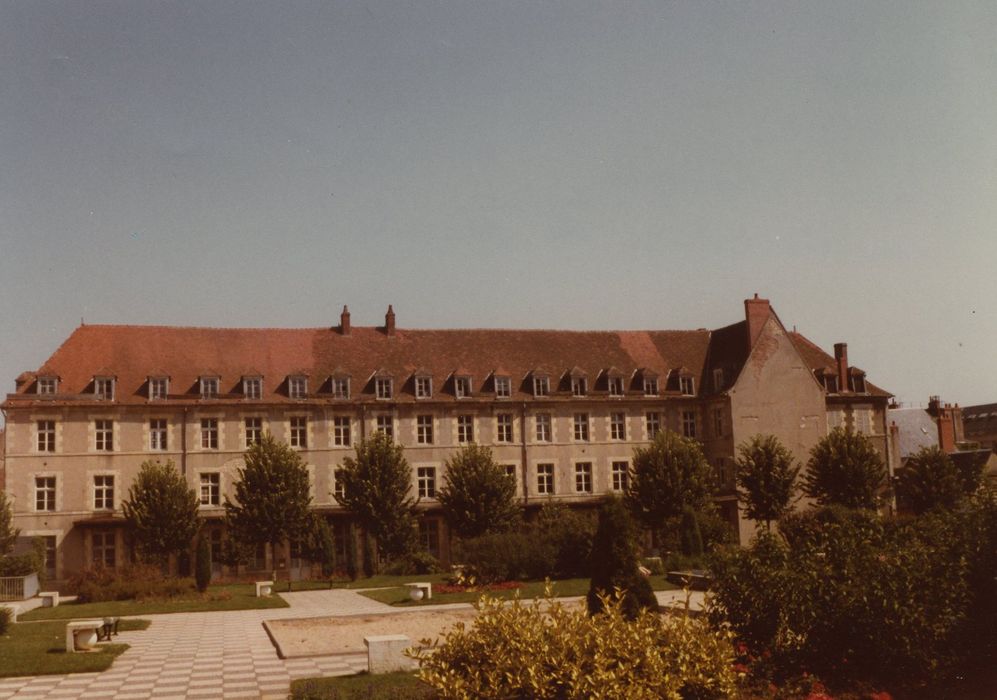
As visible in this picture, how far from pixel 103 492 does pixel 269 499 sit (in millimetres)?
8876

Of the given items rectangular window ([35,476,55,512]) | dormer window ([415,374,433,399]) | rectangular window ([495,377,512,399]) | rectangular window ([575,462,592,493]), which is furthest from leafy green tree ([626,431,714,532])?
rectangular window ([35,476,55,512])

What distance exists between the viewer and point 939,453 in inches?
1987

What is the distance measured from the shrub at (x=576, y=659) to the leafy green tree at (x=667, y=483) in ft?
103

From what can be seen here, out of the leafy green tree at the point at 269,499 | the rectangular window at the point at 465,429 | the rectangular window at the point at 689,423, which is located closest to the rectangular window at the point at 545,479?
the rectangular window at the point at 465,429

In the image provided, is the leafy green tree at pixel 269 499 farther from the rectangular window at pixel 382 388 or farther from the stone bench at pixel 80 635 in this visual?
the stone bench at pixel 80 635

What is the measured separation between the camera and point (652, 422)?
51969 millimetres

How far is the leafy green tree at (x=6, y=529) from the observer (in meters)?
42.0

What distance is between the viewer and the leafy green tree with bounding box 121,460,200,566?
138 feet

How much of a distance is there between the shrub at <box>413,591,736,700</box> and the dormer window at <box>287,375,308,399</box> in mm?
35363

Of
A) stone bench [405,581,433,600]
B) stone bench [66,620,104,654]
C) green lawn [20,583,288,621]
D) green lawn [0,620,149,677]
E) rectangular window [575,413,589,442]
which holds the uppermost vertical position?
rectangular window [575,413,589,442]

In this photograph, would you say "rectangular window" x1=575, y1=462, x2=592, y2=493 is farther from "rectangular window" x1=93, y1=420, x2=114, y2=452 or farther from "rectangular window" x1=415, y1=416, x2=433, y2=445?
"rectangular window" x1=93, y1=420, x2=114, y2=452

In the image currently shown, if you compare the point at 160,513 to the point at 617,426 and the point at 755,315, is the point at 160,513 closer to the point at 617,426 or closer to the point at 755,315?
the point at 617,426

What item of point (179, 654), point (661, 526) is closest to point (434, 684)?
point (179, 654)

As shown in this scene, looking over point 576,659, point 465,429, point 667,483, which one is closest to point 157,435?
point 465,429
